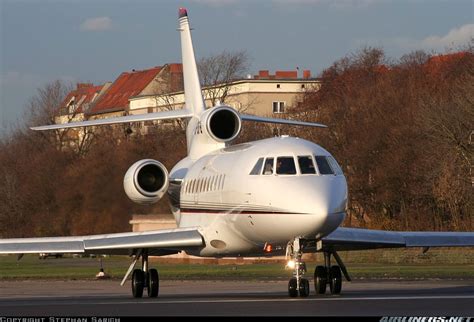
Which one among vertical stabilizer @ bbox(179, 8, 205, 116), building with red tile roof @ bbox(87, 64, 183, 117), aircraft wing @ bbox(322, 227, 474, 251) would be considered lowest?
aircraft wing @ bbox(322, 227, 474, 251)

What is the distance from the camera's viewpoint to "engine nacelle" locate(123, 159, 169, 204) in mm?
29828

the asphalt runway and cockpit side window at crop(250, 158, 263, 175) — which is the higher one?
cockpit side window at crop(250, 158, 263, 175)

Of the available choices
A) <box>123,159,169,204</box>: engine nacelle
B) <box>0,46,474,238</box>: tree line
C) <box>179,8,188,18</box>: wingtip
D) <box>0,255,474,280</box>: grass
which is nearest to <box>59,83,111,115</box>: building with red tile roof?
<box>0,46,474,238</box>: tree line

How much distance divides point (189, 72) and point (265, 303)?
570 inches

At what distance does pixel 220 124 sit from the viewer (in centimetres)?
3044

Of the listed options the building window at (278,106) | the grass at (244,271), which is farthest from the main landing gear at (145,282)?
the building window at (278,106)

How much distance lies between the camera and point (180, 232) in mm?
26875

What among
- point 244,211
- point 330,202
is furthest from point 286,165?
point 330,202

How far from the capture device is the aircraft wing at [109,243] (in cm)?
2624

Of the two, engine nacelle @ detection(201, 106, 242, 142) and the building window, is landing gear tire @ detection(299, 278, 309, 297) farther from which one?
the building window

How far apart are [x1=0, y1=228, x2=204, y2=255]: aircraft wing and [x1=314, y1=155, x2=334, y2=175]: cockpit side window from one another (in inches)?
155

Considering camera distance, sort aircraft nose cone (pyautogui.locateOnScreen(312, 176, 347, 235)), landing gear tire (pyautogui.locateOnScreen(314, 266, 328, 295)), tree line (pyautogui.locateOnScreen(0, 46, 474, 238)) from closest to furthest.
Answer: aircraft nose cone (pyautogui.locateOnScreen(312, 176, 347, 235)), landing gear tire (pyautogui.locateOnScreen(314, 266, 328, 295)), tree line (pyautogui.locateOnScreen(0, 46, 474, 238))

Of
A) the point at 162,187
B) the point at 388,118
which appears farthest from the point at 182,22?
the point at 388,118

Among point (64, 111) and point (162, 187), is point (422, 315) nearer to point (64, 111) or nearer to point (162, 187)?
point (162, 187)
